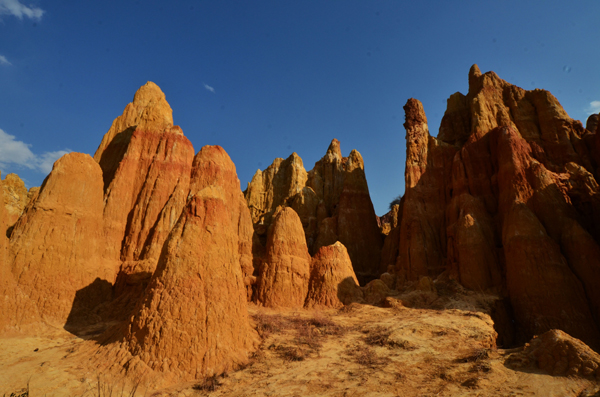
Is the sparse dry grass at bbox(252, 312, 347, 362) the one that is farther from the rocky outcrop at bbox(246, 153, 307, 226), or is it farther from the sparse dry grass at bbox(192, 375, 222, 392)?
the rocky outcrop at bbox(246, 153, 307, 226)

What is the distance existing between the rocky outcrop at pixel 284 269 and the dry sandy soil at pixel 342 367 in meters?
4.44

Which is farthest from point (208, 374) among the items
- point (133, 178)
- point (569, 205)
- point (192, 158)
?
point (569, 205)

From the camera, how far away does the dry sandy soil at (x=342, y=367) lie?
26.4 feet

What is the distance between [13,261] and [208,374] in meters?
11.6

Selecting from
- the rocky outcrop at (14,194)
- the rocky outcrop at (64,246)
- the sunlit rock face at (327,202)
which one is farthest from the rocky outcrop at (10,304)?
the sunlit rock face at (327,202)

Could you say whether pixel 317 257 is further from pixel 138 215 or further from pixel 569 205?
pixel 569 205

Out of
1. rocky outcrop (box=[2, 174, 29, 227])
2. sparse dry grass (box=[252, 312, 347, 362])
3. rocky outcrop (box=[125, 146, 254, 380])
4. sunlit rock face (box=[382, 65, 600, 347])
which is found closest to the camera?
rocky outcrop (box=[125, 146, 254, 380])

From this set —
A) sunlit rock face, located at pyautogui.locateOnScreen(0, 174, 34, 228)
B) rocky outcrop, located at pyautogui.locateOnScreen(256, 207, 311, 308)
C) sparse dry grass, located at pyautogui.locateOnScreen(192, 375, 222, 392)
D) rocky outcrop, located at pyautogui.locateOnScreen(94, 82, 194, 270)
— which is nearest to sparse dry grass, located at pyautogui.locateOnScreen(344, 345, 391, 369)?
sparse dry grass, located at pyautogui.locateOnScreen(192, 375, 222, 392)

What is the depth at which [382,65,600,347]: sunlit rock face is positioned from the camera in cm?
1661

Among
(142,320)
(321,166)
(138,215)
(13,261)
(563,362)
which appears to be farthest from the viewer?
(321,166)

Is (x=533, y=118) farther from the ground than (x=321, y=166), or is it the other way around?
(x=321, y=166)

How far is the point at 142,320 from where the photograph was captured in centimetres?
1036

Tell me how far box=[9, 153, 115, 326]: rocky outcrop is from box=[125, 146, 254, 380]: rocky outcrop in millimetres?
7447

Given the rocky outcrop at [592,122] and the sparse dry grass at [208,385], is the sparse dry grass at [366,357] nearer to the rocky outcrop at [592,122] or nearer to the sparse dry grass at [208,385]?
the sparse dry grass at [208,385]
